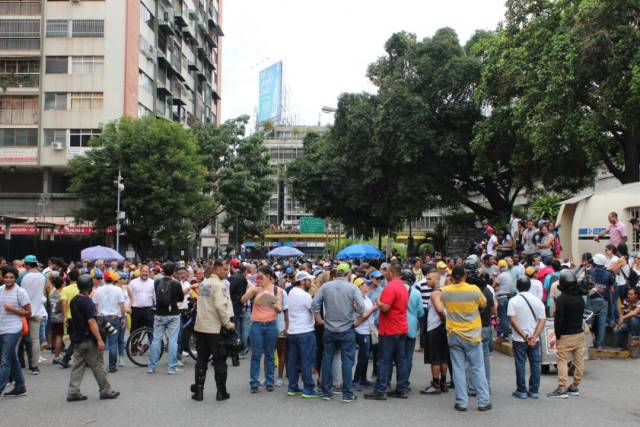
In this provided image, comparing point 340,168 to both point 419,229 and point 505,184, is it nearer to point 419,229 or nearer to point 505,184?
point 505,184

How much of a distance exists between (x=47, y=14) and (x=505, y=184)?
33.9 metres

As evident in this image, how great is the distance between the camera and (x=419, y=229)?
85938 millimetres

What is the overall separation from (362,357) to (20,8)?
45496 millimetres

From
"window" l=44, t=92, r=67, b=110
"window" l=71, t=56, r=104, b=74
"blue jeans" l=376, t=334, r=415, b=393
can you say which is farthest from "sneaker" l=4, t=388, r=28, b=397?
"window" l=44, t=92, r=67, b=110

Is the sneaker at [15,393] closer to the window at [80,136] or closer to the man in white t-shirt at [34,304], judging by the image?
the man in white t-shirt at [34,304]

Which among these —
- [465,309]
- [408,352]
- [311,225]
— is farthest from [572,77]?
[311,225]

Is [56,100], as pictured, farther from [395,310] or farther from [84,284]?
[395,310]

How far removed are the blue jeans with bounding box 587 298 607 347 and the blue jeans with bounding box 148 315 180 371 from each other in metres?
7.88

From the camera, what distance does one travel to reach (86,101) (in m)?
45.5

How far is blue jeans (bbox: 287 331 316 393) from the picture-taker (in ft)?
29.6

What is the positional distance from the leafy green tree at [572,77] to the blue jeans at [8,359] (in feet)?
62.1

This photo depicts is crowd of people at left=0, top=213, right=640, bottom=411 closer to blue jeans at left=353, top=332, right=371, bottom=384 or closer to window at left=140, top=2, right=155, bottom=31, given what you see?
blue jeans at left=353, top=332, right=371, bottom=384

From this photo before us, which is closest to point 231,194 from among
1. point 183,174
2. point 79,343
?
point 183,174

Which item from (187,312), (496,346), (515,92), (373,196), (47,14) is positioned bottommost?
(496,346)
